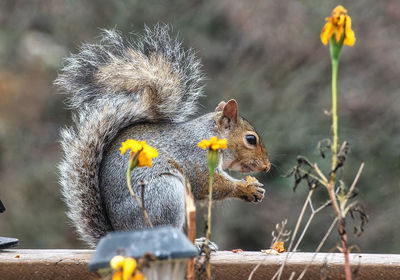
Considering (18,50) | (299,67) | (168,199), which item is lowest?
(168,199)

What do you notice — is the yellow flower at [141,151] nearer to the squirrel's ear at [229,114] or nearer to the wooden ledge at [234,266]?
the wooden ledge at [234,266]

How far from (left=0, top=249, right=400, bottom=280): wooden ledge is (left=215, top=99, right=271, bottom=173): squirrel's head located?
48 centimetres

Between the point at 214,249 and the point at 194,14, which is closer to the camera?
the point at 214,249

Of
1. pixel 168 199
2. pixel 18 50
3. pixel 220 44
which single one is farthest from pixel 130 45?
pixel 18 50

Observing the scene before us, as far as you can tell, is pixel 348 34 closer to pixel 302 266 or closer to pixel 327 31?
pixel 327 31

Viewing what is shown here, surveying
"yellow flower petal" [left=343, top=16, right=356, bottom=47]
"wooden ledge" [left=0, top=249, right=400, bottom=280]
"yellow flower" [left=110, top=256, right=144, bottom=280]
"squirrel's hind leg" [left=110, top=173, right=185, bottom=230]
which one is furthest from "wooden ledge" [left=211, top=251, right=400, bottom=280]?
"yellow flower" [left=110, top=256, right=144, bottom=280]

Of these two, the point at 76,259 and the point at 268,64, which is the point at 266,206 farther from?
the point at 76,259

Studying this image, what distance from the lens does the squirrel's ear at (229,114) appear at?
1.61m

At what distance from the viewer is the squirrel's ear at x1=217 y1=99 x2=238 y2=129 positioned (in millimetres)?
1613

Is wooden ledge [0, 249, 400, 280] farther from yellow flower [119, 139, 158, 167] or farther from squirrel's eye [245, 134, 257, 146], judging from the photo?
squirrel's eye [245, 134, 257, 146]

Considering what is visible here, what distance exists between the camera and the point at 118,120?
1.41 m

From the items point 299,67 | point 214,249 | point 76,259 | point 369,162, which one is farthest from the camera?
point 299,67

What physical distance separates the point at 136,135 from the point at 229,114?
28 cm

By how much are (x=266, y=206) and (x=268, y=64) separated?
25.8 inches
